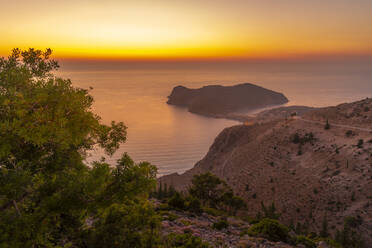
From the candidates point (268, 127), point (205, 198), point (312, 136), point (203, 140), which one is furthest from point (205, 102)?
point (205, 198)

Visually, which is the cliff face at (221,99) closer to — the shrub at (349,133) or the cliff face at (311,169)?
the cliff face at (311,169)

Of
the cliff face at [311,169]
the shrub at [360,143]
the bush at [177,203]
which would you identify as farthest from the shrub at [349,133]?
the bush at [177,203]

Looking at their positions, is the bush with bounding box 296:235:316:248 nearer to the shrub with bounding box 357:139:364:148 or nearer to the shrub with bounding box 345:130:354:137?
the shrub with bounding box 357:139:364:148

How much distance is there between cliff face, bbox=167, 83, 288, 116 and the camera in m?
159

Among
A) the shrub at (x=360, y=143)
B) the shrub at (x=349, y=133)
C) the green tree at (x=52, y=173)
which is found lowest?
the shrub at (x=360, y=143)

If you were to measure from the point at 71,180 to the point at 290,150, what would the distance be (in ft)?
150

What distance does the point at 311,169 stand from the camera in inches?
1522

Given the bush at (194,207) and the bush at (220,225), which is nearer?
the bush at (220,225)

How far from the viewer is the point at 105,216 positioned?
24.4ft

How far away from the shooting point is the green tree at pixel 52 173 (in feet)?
19.9

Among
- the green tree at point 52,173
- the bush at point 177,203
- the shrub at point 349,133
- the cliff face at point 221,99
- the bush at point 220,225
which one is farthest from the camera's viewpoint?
the cliff face at point 221,99

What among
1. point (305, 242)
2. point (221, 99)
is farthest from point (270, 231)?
point (221, 99)

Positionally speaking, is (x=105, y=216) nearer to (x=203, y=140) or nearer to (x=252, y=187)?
(x=252, y=187)

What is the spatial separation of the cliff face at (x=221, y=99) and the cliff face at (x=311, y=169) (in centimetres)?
9266
